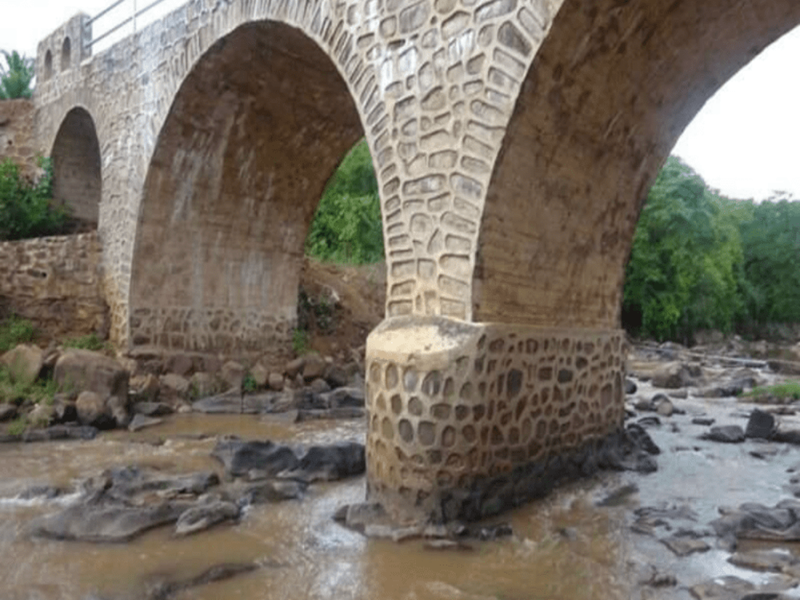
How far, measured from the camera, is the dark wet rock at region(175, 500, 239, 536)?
4062 mm

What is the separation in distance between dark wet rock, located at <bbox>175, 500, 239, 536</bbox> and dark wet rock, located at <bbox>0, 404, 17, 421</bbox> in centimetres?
372

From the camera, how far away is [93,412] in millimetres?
7195

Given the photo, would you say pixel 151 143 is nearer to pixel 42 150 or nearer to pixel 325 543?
pixel 42 150

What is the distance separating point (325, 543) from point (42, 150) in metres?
11.6

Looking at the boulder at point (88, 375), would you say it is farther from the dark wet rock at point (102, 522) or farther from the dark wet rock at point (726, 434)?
the dark wet rock at point (726, 434)

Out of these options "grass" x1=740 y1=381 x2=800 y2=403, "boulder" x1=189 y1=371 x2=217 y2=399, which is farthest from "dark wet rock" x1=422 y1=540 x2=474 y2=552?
"grass" x1=740 y1=381 x2=800 y2=403

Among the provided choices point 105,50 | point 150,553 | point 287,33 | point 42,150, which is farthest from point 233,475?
point 42,150

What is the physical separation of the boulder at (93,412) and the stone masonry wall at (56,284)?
2615mm

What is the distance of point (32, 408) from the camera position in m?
7.18

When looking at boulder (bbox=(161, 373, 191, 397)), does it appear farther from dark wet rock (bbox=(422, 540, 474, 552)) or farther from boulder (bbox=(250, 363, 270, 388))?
dark wet rock (bbox=(422, 540, 474, 552))

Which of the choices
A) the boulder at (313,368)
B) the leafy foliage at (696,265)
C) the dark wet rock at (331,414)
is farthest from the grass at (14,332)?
the leafy foliage at (696,265)

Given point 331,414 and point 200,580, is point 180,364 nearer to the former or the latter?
point 331,414

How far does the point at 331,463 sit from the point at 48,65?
10942 mm

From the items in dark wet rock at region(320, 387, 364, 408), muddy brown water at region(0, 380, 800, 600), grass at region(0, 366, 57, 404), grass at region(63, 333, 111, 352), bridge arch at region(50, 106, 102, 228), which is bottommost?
muddy brown water at region(0, 380, 800, 600)
